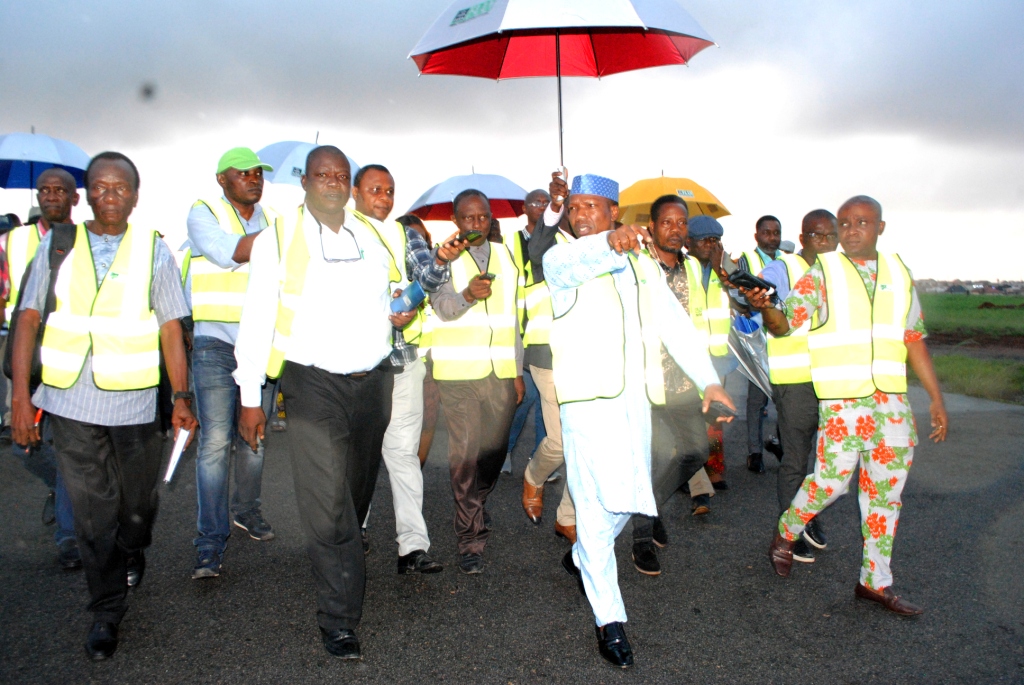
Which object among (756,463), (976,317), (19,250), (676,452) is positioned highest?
(19,250)

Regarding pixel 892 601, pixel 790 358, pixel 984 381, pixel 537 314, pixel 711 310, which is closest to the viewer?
pixel 892 601

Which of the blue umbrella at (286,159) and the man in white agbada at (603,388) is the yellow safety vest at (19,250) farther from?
the man in white agbada at (603,388)

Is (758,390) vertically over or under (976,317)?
over

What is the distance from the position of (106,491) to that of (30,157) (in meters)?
6.60

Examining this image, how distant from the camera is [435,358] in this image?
5.23 m

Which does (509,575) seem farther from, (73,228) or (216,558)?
(73,228)

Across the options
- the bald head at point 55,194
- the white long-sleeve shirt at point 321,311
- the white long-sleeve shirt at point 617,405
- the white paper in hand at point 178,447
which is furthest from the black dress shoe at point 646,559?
the bald head at point 55,194

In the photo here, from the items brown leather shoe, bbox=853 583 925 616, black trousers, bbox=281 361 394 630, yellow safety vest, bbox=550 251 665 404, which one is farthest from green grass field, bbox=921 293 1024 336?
black trousers, bbox=281 361 394 630

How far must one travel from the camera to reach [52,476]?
5535mm

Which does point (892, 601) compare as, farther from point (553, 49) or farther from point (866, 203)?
point (553, 49)

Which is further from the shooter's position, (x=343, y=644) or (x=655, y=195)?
(x=655, y=195)

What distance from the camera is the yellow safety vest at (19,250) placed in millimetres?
5688

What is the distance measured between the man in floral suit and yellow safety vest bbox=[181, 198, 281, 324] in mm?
2985

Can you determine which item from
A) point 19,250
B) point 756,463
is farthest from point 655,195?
point 19,250
